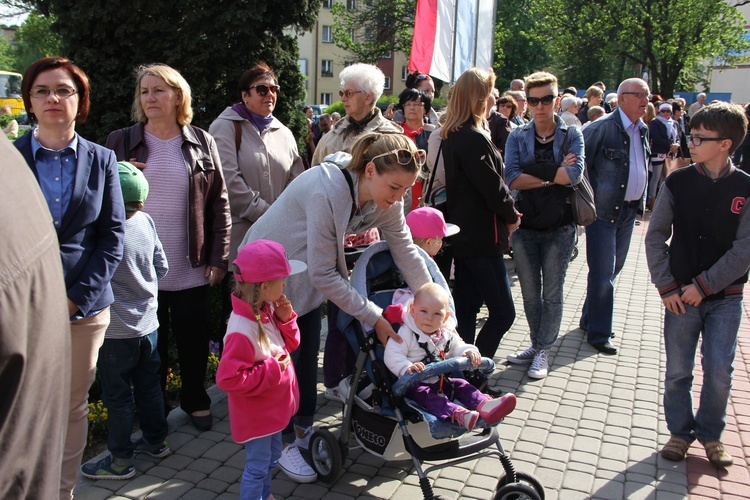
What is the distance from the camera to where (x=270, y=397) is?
316 cm

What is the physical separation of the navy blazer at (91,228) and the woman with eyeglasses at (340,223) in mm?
748

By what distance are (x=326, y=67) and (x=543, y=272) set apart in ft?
187

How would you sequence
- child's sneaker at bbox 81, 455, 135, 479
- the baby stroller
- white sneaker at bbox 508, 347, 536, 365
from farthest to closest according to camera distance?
1. white sneaker at bbox 508, 347, 536, 365
2. child's sneaker at bbox 81, 455, 135, 479
3. the baby stroller

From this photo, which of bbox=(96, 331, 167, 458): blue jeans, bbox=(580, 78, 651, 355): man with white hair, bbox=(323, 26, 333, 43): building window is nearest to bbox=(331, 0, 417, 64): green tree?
bbox=(323, 26, 333, 43): building window

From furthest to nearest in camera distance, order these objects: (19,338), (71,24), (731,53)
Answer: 1. (731,53)
2. (71,24)
3. (19,338)

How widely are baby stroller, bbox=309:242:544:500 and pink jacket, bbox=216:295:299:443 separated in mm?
423

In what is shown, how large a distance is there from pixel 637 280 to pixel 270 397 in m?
6.92

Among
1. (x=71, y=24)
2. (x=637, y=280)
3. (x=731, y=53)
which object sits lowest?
(x=637, y=280)

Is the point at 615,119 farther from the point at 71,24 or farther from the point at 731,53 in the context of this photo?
the point at 731,53

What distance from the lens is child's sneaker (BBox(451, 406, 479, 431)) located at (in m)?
3.12

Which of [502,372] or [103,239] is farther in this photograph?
[502,372]

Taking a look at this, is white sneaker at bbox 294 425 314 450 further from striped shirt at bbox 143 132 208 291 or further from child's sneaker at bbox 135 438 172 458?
striped shirt at bbox 143 132 208 291

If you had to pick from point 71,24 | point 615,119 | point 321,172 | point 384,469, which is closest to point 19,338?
point 321,172

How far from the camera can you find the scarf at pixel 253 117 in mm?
4750
